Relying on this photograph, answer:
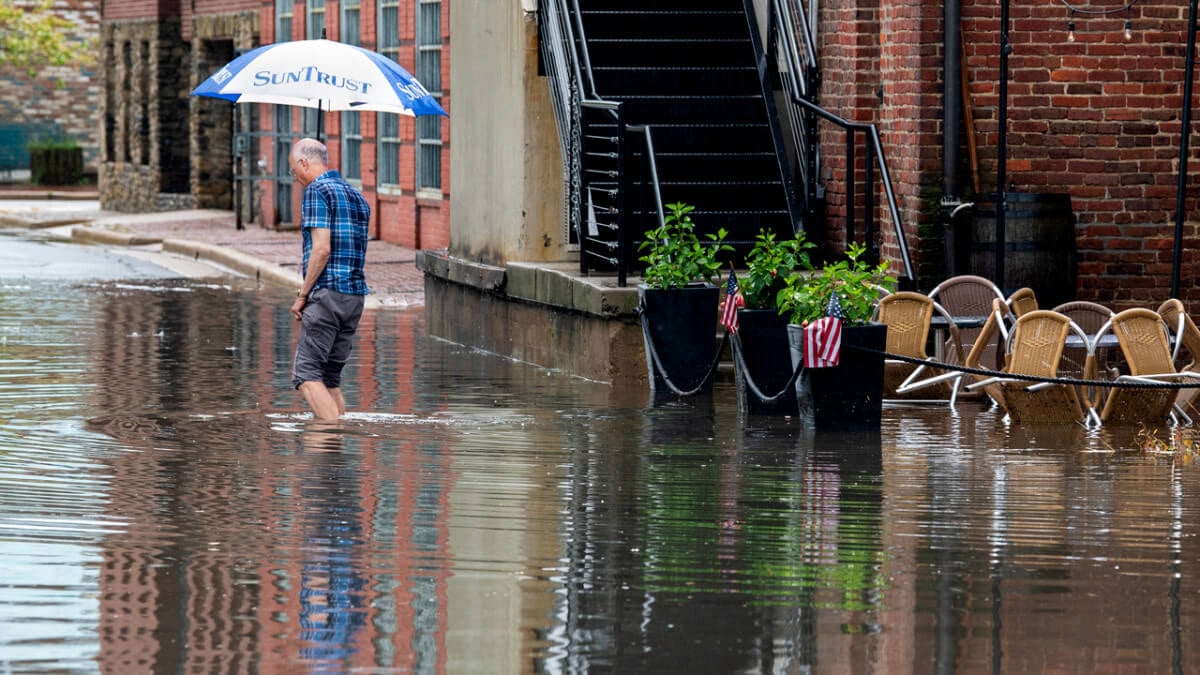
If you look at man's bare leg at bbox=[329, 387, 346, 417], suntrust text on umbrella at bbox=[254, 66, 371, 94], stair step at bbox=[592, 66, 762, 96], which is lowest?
man's bare leg at bbox=[329, 387, 346, 417]

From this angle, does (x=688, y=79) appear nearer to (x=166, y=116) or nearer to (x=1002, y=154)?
(x=1002, y=154)

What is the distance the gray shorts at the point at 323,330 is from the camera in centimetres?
1081

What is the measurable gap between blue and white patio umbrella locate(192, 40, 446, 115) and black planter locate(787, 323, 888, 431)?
3.07 m

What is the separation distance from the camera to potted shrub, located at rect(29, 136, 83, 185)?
49.6 meters

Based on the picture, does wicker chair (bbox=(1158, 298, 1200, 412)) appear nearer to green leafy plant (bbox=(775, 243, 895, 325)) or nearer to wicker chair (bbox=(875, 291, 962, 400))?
wicker chair (bbox=(875, 291, 962, 400))

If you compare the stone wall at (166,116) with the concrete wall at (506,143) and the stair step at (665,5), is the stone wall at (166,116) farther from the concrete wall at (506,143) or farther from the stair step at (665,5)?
the stair step at (665,5)

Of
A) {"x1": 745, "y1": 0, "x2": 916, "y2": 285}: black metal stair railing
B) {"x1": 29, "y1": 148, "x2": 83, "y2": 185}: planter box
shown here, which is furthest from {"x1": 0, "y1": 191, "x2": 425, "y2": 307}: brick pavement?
{"x1": 29, "y1": 148, "x2": 83, "y2": 185}: planter box

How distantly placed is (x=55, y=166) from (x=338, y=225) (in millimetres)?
40849

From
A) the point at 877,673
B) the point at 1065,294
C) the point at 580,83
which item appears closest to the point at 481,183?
the point at 580,83

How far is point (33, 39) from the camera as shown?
47375 millimetres

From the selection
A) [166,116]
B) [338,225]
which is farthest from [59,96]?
[338,225]

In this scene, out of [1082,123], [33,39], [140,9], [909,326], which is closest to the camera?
[909,326]

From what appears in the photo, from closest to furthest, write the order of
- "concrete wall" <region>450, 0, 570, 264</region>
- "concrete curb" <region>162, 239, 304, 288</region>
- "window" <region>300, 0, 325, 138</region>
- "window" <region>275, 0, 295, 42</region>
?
"concrete wall" <region>450, 0, 570, 264</region>
"concrete curb" <region>162, 239, 304, 288</region>
"window" <region>300, 0, 325, 138</region>
"window" <region>275, 0, 295, 42</region>

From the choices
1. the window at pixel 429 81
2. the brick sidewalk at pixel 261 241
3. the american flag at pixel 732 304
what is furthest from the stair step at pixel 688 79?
the window at pixel 429 81
